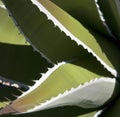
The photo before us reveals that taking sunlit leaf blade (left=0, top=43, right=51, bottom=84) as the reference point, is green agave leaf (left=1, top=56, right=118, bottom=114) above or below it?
below

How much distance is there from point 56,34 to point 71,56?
3.0 inches

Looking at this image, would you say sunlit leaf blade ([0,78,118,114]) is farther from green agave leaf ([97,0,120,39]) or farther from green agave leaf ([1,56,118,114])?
green agave leaf ([97,0,120,39])

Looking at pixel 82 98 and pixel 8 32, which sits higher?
pixel 8 32

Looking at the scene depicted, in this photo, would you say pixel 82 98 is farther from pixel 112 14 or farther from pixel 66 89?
pixel 112 14

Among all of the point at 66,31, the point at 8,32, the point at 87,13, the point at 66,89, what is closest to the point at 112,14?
the point at 87,13

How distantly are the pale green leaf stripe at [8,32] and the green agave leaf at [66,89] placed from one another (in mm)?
309

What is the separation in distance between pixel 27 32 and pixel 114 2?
0.86ft

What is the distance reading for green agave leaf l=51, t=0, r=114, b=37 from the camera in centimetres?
114

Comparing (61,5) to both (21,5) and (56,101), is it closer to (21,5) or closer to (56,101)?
(21,5)

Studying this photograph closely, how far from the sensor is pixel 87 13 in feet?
3.84

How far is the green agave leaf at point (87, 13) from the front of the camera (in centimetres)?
114

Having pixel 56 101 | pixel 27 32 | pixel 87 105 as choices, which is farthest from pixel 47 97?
pixel 27 32

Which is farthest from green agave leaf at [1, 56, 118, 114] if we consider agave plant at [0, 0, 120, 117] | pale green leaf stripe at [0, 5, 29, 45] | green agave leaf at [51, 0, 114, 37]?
pale green leaf stripe at [0, 5, 29, 45]

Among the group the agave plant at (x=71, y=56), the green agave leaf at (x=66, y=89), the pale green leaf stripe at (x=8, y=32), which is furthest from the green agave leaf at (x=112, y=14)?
the pale green leaf stripe at (x=8, y=32)
